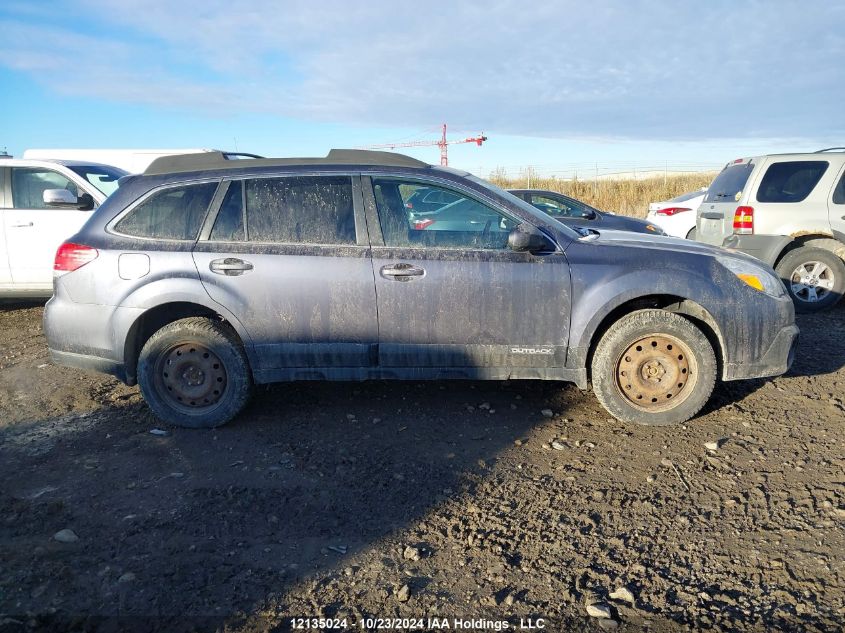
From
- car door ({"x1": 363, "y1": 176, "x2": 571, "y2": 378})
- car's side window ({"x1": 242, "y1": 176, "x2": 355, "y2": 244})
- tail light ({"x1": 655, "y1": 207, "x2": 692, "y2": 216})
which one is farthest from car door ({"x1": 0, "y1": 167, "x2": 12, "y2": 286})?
tail light ({"x1": 655, "y1": 207, "x2": 692, "y2": 216})

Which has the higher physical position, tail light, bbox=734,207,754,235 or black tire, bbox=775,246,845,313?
tail light, bbox=734,207,754,235

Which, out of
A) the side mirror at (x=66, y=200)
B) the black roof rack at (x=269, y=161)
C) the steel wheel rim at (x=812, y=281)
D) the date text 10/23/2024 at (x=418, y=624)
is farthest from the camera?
the steel wheel rim at (x=812, y=281)

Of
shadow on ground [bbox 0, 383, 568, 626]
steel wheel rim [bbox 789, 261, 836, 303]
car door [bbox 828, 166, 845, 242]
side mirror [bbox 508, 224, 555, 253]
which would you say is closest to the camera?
shadow on ground [bbox 0, 383, 568, 626]

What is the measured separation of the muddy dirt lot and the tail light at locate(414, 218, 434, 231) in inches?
52.9

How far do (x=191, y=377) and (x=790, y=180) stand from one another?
283 inches

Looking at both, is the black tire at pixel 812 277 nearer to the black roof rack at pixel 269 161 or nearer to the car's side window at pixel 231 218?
the black roof rack at pixel 269 161

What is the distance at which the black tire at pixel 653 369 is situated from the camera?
13.9 ft

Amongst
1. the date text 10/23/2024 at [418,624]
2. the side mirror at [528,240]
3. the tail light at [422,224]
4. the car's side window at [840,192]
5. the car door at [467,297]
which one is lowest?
the date text 10/23/2024 at [418,624]

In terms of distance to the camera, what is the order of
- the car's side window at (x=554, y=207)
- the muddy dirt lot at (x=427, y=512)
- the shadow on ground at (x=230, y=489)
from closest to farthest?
1. the muddy dirt lot at (x=427, y=512)
2. the shadow on ground at (x=230, y=489)
3. the car's side window at (x=554, y=207)

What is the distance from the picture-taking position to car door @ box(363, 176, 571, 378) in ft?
13.8

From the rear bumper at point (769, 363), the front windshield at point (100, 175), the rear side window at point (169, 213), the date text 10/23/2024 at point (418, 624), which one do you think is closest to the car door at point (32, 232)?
the front windshield at point (100, 175)

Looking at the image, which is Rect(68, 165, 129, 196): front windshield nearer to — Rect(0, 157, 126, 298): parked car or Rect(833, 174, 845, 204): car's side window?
Rect(0, 157, 126, 298): parked car

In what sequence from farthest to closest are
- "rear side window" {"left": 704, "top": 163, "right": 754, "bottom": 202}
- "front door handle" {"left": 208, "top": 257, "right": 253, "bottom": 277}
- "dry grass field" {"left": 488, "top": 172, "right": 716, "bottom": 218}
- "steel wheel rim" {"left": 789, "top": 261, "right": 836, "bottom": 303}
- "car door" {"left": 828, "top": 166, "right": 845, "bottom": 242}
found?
"dry grass field" {"left": 488, "top": 172, "right": 716, "bottom": 218}, "rear side window" {"left": 704, "top": 163, "right": 754, "bottom": 202}, "steel wheel rim" {"left": 789, "top": 261, "right": 836, "bottom": 303}, "car door" {"left": 828, "top": 166, "right": 845, "bottom": 242}, "front door handle" {"left": 208, "top": 257, "right": 253, "bottom": 277}

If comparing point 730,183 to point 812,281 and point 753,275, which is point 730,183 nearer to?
point 812,281
